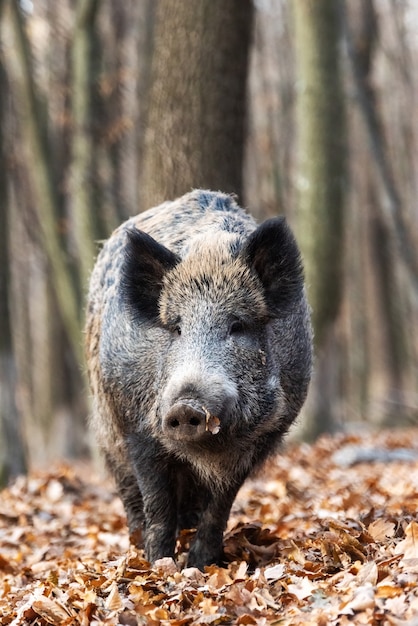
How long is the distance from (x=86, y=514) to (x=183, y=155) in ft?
10.9

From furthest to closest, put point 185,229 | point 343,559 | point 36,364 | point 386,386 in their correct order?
1. point 36,364
2. point 386,386
3. point 185,229
4. point 343,559

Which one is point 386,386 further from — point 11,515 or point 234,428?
point 234,428

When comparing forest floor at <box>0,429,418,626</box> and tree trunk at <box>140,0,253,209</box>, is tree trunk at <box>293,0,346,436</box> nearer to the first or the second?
tree trunk at <box>140,0,253,209</box>

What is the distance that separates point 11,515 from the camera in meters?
8.12

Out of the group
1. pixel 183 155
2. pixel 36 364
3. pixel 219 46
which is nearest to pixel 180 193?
pixel 183 155

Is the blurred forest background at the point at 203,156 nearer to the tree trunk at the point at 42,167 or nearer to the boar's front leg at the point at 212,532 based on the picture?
the tree trunk at the point at 42,167

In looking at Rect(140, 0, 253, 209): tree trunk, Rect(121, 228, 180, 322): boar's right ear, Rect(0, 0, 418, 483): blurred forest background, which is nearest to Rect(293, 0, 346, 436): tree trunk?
Rect(0, 0, 418, 483): blurred forest background

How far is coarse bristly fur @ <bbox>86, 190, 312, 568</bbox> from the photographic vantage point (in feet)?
16.9

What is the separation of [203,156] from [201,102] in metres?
0.49

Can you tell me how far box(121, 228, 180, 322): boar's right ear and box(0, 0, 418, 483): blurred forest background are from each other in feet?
10.1

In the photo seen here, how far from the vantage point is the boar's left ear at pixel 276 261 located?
5.41m

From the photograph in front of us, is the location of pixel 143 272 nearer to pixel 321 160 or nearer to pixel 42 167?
pixel 321 160

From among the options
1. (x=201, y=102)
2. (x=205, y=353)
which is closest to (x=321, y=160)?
(x=201, y=102)

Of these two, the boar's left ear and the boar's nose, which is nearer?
the boar's nose
